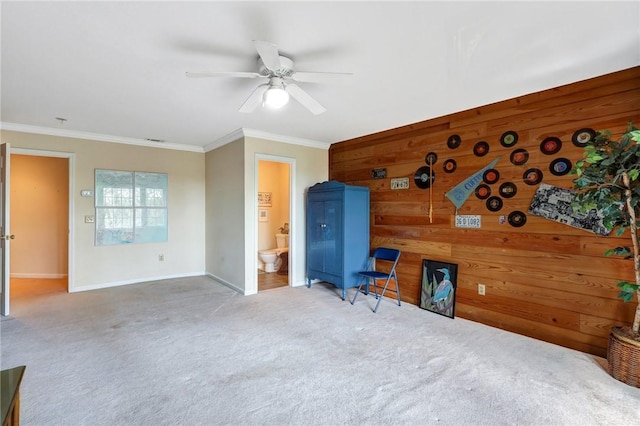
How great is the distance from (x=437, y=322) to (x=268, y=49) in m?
3.01

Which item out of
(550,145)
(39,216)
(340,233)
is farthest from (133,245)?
(550,145)

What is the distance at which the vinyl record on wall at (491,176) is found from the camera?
3.18 m

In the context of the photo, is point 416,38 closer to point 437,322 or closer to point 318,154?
point 437,322

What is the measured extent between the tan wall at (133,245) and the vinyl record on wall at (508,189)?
14.7ft

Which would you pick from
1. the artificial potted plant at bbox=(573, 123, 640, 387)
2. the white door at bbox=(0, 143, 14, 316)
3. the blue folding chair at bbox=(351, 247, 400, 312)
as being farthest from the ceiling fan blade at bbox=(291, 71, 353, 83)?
the white door at bbox=(0, 143, 14, 316)

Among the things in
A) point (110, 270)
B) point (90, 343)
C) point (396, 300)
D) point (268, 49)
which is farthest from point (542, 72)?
point (110, 270)

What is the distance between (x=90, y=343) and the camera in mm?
2748

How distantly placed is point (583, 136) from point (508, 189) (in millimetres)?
704

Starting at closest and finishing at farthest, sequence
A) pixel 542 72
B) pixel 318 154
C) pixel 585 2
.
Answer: pixel 585 2, pixel 542 72, pixel 318 154

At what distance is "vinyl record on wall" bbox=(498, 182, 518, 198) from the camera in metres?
3.04

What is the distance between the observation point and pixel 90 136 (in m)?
4.45

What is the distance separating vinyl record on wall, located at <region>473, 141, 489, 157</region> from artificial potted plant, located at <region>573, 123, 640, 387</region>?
1.02 m

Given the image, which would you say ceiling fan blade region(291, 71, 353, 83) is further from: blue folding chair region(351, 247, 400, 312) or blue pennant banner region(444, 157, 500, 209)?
blue folding chair region(351, 247, 400, 312)

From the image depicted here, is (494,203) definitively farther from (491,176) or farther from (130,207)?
(130,207)
